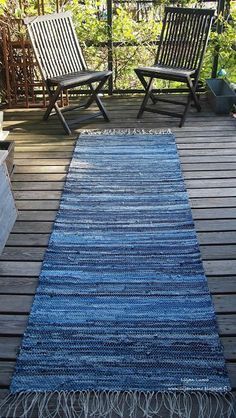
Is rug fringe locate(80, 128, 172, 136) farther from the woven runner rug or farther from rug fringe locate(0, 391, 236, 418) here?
rug fringe locate(0, 391, 236, 418)

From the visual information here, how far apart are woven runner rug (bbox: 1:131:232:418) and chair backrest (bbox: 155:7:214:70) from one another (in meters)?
1.68

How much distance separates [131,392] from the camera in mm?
1701

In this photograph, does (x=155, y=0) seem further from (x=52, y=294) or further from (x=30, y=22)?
(x=52, y=294)

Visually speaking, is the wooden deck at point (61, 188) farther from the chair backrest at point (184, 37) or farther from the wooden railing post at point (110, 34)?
the chair backrest at point (184, 37)

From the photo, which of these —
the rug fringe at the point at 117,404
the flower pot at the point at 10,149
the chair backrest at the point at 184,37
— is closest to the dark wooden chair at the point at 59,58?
the chair backrest at the point at 184,37

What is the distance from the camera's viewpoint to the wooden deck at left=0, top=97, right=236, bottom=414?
81.6 inches

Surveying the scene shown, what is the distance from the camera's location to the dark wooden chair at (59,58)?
4.02 metres

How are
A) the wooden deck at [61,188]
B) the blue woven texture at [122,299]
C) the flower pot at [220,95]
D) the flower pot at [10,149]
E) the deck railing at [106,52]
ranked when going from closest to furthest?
the blue woven texture at [122,299]
the wooden deck at [61,188]
the flower pot at [10,149]
the flower pot at [220,95]
the deck railing at [106,52]

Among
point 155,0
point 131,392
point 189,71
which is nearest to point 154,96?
point 189,71

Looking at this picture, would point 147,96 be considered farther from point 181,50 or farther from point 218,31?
point 218,31

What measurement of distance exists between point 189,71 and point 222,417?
3.20m

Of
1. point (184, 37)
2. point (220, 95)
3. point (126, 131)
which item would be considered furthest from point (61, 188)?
point (220, 95)

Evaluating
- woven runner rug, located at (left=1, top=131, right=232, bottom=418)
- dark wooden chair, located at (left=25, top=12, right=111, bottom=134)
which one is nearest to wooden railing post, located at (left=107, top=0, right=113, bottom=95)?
dark wooden chair, located at (left=25, top=12, right=111, bottom=134)

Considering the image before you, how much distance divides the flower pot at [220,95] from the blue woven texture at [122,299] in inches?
58.1
